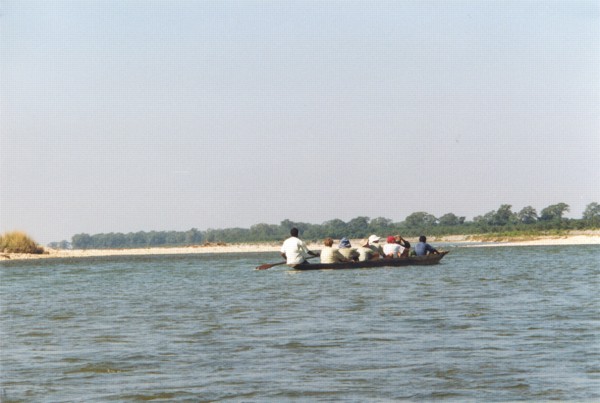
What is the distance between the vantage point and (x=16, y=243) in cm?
6388

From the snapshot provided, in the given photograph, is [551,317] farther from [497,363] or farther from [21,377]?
[21,377]

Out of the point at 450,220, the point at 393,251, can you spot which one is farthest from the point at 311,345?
the point at 450,220

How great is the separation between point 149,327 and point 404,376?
22.4ft

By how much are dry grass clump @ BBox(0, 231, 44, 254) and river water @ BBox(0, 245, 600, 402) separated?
4100cm

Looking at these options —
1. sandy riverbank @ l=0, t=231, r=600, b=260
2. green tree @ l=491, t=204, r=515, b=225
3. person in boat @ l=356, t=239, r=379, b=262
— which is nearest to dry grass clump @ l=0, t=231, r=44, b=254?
sandy riverbank @ l=0, t=231, r=600, b=260

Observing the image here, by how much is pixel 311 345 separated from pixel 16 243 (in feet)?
180

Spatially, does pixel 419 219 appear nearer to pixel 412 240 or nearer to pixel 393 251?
pixel 412 240

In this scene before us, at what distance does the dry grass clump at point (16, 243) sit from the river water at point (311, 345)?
134 feet

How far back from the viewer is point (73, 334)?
1523 cm

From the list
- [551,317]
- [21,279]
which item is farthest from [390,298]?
[21,279]

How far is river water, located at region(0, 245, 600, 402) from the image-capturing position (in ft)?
32.1

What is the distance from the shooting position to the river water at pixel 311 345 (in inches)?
386

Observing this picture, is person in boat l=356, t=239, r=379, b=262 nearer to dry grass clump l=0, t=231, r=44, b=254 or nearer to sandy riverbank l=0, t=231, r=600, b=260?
sandy riverbank l=0, t=231, r=600, b=260

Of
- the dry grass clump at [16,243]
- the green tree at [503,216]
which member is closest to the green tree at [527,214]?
the green tree at [503,216]
